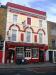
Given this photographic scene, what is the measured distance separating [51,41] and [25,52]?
8393 millimetres

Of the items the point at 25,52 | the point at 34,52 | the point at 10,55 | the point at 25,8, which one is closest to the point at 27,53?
the point at 25,52

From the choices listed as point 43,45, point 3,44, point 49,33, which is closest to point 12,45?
point 3,44

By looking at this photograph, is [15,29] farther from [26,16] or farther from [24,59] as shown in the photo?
[24,59]

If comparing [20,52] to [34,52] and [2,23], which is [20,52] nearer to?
[34,52]

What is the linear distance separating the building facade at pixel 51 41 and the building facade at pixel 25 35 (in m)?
1.24

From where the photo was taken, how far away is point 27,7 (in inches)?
1761

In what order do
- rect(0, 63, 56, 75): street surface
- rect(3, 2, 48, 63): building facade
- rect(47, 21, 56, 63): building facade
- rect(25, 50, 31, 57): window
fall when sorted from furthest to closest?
rect(47, 21, 56, 63): building facade, rect(25, 50, 31, 57): window, rect(3, 2, 48, 63): building facade, rect(0, 63, 56, 75): street surface

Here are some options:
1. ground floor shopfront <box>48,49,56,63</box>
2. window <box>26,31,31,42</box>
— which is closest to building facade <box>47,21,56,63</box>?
ground floor shopfront <box>48,49,56,63</box>

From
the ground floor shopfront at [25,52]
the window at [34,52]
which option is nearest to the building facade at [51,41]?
the ground floor shopfront at [25,52]

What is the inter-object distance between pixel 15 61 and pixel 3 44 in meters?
4.06

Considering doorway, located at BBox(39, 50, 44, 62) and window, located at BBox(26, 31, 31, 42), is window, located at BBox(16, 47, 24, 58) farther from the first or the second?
doorway, located at BBox(39, 50, 44, 62)

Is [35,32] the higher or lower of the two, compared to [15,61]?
higher

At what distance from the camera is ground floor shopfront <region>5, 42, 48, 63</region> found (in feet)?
133

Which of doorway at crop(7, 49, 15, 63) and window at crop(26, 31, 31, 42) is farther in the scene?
window at crop(26, 31, 31, 42)
